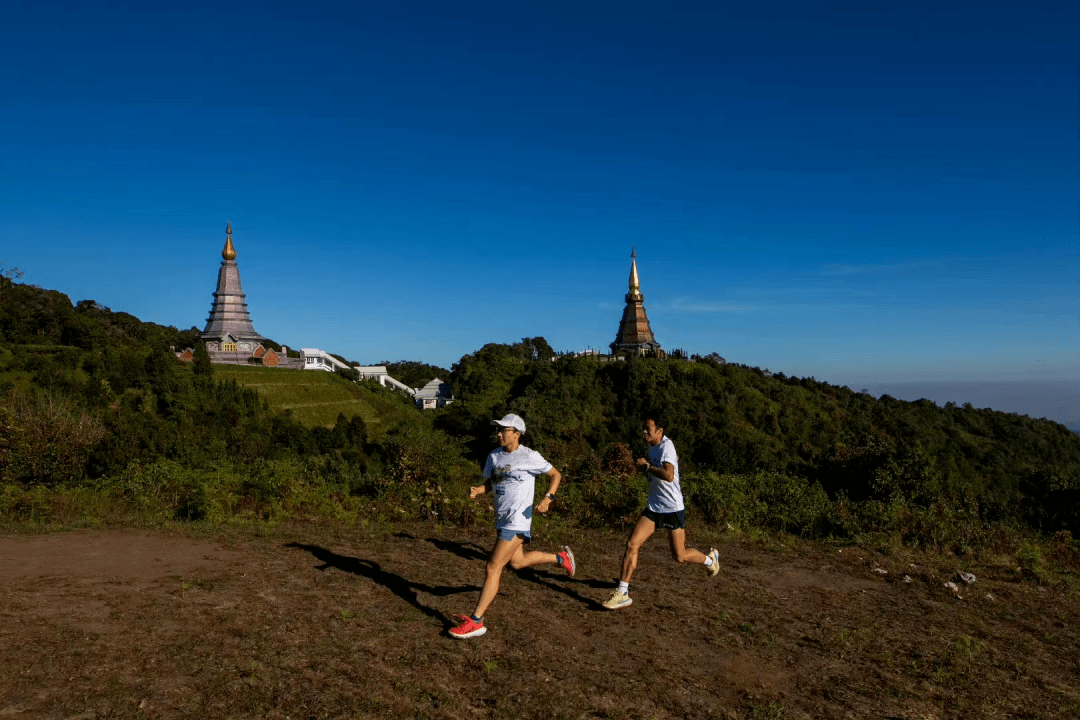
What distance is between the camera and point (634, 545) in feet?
20.6

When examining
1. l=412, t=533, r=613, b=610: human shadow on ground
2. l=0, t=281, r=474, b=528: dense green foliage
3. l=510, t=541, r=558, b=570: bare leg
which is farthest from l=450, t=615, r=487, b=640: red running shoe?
l=0, t=281, r=474, b=528: dense green foliage

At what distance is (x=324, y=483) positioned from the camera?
10680 mm

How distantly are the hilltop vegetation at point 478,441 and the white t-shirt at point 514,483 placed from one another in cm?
443

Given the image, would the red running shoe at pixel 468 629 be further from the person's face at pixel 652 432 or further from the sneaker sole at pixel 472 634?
the person's face at pixel 652 432

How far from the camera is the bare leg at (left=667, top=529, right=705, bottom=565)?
6.41 meters

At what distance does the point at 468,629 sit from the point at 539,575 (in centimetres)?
202

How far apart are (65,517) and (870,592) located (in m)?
10.5

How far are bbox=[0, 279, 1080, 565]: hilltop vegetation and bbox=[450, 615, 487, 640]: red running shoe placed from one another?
4.54 m

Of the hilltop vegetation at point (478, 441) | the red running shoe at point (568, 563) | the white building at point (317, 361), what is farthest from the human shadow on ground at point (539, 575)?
the white building at point (317, 361)

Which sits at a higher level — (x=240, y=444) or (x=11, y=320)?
(x=11, y=320)

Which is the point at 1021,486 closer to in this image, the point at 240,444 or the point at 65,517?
the point at 240,444

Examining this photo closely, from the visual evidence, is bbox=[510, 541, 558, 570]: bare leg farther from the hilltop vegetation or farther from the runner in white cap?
the hilltop vegetation

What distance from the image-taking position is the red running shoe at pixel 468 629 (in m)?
5.12

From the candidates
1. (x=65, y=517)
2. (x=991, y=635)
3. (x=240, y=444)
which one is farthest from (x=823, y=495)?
(x=240, y=444)
